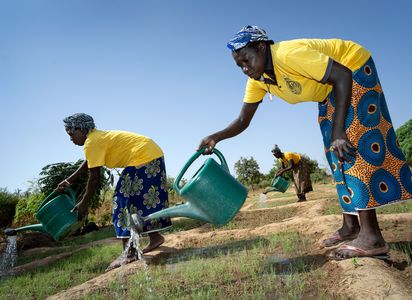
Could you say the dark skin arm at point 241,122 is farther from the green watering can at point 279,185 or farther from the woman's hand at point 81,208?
the green watering can at point 279,185

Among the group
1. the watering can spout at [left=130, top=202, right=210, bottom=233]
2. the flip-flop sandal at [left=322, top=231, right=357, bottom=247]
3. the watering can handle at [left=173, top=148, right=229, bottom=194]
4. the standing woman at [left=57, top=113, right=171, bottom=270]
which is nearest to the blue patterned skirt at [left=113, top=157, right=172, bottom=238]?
the standing woman at [left=57, top=113, right=171, bottom=270]

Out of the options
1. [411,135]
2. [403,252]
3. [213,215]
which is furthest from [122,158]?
[411,135]

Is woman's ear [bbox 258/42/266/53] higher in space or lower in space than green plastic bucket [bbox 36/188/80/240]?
higher

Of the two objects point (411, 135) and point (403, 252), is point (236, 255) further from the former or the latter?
point (411, 135)

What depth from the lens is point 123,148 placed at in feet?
12.2

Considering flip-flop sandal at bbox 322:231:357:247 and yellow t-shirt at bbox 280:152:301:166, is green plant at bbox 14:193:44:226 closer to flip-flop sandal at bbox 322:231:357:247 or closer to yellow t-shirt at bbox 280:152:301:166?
yellow t-shirt at bbox 280:152:301:166

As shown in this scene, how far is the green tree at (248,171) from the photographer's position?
3161cm

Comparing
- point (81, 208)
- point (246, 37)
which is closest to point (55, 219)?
point (81, 208)

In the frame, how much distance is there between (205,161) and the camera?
2238 mm

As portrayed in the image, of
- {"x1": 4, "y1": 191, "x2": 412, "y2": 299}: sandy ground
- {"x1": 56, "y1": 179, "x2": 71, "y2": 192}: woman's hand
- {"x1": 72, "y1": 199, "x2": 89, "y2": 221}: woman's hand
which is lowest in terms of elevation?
{"x1": 4, "y1": 191, "x2": 412, "y2": 299}: sandy ground

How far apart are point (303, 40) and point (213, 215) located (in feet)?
4.26

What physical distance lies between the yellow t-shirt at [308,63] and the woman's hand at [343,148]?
Result: 0.37 metres

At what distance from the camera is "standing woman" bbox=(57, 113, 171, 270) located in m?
3.62

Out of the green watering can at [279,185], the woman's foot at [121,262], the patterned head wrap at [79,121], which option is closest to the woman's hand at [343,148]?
the woman's foot at [121,262]
